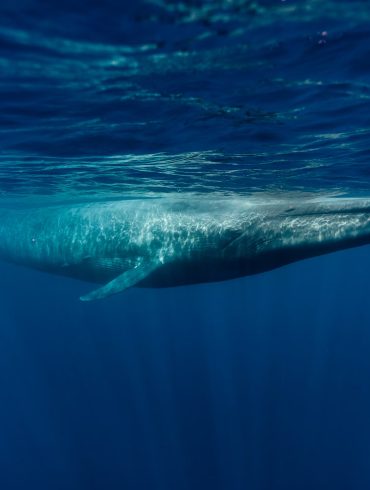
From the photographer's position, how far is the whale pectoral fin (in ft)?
29.4

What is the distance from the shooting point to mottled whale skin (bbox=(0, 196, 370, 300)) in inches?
305

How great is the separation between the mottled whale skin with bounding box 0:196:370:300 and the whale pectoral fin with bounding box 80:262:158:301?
2cm

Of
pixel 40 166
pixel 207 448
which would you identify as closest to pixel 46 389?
pixel 207 448

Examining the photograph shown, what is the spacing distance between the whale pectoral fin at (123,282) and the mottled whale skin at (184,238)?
0.02 meters

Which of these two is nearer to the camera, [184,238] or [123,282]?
[123,282]

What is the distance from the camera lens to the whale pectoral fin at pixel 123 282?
896cm

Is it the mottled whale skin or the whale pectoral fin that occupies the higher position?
the mottled whale skin

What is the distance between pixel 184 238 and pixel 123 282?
190cm

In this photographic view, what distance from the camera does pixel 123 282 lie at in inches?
364

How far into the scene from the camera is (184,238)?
32.4 ft

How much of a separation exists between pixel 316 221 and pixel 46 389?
82.4ft

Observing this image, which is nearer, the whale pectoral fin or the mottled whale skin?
the mottled whale skin

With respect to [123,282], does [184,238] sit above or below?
above

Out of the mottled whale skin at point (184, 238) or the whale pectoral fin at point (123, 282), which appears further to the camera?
the whale pectoral fin at point (123, 282)
